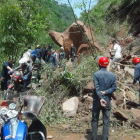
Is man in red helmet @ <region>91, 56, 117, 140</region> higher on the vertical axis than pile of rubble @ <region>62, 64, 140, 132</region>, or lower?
higher

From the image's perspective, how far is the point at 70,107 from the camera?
7.02m

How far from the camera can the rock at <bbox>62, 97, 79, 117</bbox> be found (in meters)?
6.91

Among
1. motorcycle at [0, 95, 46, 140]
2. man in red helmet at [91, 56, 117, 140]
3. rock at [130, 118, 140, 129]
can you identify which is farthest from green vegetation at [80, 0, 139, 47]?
motorcycle at [0, 95, 46, 140]

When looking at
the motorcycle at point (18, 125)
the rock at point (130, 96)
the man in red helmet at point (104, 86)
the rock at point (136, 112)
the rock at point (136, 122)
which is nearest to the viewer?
the motorcycle at point (18, 125)

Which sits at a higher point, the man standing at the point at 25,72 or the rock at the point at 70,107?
the man standing at the point at 25,72

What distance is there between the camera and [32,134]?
409cm

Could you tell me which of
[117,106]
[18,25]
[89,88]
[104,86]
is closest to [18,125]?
[104,86]

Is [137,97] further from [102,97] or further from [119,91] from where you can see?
[102,97]

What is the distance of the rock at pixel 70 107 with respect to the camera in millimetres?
6914

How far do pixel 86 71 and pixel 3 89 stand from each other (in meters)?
3.19

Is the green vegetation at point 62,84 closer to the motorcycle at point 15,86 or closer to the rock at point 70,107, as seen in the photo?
the rock at point 70,107

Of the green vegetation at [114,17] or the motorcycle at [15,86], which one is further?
the green vegetation at [114,17]

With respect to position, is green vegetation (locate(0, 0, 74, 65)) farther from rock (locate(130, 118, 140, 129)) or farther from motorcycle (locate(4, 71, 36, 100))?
rock (locate(130, 118, 140, 129))

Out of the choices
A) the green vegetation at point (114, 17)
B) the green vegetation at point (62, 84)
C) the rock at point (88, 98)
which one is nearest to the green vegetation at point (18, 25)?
the green vegetation at point (62, 84)
